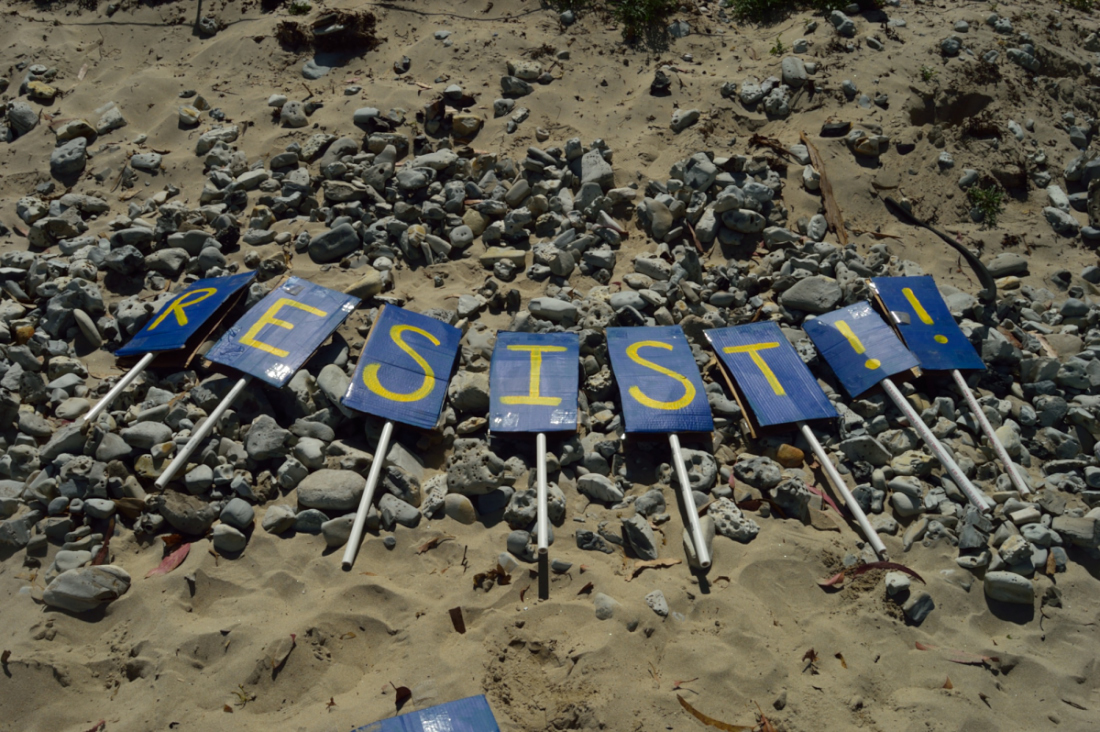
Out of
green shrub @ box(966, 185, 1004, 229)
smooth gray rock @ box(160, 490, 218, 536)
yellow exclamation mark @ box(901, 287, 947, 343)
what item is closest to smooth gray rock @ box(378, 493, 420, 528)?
smooth gray rock @ box(160, 490, 218, 536)

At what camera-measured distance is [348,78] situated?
637cm

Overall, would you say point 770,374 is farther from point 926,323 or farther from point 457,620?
point 457,620

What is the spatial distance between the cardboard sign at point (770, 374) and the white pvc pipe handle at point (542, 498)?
117 centimetres

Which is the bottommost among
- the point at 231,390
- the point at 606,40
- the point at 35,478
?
the point at 35,478

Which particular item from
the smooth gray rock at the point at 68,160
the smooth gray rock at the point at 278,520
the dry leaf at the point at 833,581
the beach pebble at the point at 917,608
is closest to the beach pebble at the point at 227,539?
the smooth gray rock at the point at 278,520

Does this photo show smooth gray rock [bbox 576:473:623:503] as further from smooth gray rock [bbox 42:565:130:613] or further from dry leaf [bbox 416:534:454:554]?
smooth gray rock [bbox 42:565:130:613]

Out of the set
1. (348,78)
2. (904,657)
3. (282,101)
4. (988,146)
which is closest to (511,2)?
(348,78)

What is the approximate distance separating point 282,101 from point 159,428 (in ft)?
11.1

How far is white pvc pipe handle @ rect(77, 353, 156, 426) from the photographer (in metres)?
3.72

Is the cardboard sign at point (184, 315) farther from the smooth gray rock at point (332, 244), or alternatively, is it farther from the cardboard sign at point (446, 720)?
the cardboard sign at point (446, 720)

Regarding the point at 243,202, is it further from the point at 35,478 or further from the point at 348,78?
the point at 35,478

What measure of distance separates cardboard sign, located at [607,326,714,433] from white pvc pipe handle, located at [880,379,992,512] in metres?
1.06

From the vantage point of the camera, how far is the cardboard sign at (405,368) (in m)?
3.83

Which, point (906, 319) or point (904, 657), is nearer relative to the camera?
point (904, 657)
